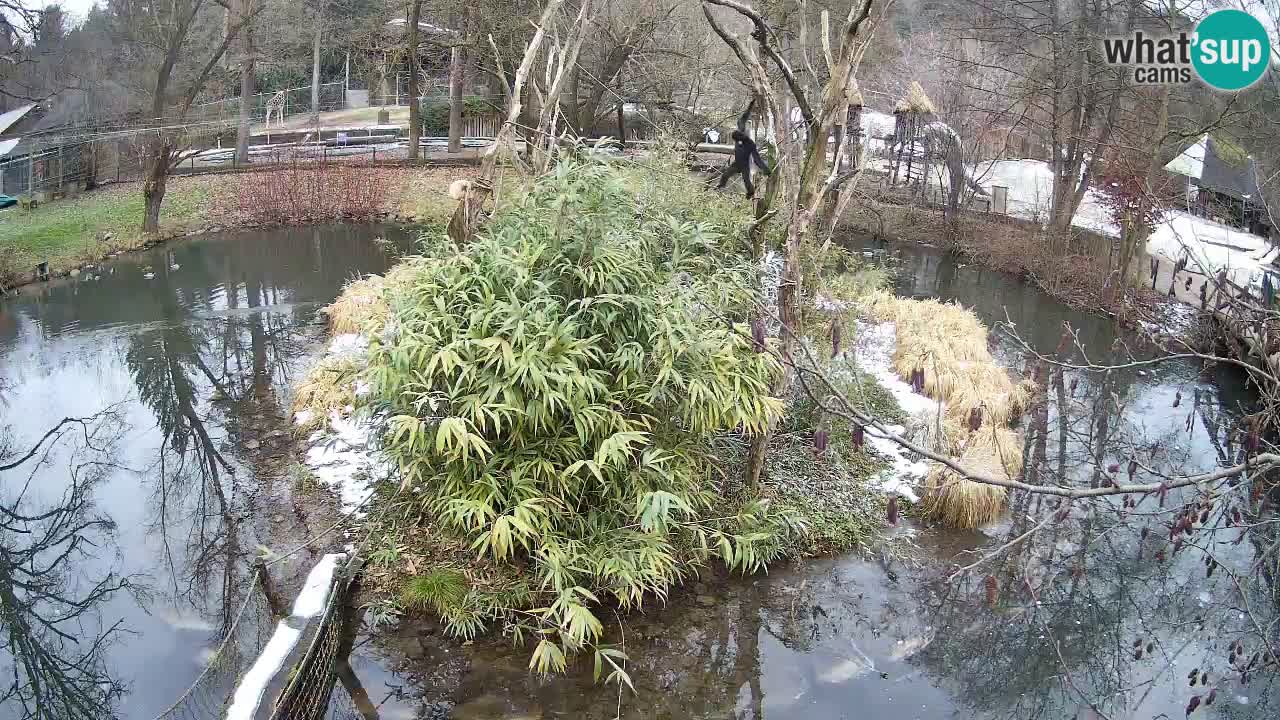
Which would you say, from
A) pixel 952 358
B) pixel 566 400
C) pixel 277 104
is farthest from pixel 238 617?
pixel 277 104

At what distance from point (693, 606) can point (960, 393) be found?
3.52 meters

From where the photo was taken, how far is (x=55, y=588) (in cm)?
573

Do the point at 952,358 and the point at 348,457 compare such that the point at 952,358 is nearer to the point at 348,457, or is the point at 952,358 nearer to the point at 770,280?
the point at 770,280

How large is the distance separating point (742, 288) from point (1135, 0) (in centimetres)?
831

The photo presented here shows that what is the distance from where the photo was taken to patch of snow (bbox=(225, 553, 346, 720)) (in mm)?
3988

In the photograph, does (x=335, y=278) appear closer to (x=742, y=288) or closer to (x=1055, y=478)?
(x=742, y=288)

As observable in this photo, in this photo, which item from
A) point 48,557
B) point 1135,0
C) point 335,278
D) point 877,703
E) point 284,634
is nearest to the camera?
point 284,634

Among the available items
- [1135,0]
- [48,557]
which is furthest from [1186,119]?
[48,557]

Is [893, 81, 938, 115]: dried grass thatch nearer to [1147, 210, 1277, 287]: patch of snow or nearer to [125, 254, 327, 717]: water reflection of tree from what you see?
[1147, 210, 1277, 287]: patch of snow

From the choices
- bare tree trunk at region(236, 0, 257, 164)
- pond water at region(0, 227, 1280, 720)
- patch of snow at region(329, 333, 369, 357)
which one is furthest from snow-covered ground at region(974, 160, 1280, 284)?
bare tree trunk at region(236, 0, 257, 164)

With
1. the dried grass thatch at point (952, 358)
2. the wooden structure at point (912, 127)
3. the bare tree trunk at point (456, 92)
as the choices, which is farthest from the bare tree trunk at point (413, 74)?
the dried grass thatch at point (952, 358)

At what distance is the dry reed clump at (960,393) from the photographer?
20.7 ft

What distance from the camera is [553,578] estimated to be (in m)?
4.95

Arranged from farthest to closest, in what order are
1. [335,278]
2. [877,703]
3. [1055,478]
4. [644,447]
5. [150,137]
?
[150,137], [335,278], [1055,478], [644,447], [877,703]
